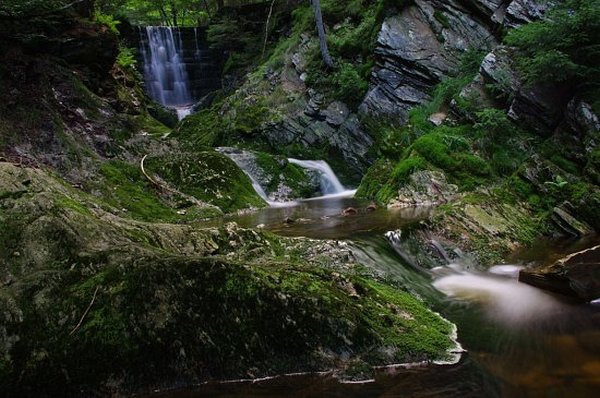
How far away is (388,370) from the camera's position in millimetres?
4102

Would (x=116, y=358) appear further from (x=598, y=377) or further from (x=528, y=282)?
(x=528, y=282)

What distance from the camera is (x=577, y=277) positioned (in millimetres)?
6090

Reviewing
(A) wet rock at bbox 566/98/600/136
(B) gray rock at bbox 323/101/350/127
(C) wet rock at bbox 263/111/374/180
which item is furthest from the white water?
(B) gray rock at bbox 323/101/350/127

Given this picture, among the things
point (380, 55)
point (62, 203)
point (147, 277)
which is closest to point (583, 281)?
point (147, 277)

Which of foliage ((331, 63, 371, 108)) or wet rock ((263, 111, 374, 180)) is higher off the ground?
foliage ((331, 63, 371, 108))

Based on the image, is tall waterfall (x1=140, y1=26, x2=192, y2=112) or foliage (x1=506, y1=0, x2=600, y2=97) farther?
tall waterfall (x1=140, y1=26, x2=192, y2=112)

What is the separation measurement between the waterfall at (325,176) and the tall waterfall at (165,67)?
1128 cm

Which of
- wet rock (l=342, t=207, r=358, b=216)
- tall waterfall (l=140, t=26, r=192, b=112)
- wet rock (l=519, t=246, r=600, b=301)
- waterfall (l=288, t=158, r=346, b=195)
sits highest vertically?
tall waterfall (l=140, t=26, r=192, b=112)

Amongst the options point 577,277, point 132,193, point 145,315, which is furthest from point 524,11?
point 145,315

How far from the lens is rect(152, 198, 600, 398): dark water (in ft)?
12.5

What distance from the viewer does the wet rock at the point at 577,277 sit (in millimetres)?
5988

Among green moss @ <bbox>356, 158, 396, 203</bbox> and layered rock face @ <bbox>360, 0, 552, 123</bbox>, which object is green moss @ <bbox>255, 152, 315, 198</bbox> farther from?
layered rock face @ <bbox>360, 0, 552, 123</bbox>

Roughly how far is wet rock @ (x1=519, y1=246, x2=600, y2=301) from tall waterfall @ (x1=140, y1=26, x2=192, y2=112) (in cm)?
2216

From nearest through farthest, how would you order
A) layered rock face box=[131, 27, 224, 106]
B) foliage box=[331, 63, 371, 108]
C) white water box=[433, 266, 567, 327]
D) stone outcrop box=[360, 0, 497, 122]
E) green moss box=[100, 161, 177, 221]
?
white water box=[433, 266, 567, 327] → green moss box=[100, 161, 177, 221] → stone outcrop box=[360, 0, 497, 122] → foliage box=[331, 63, 371, 108] → layered rock face box=[131, 27, 224, 106]
